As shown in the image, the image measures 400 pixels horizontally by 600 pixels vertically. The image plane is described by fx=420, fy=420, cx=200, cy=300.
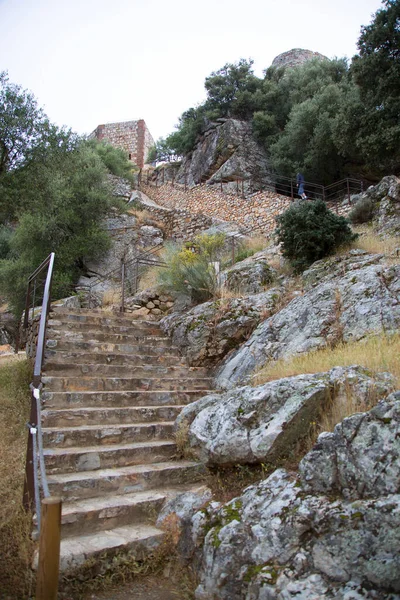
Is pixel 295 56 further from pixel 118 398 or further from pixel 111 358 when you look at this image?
pixel 118 398

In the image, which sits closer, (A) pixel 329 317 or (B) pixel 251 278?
(A) pixel 329 317

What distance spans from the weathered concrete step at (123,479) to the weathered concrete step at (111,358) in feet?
7.34

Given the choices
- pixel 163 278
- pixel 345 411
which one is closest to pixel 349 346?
pixel 345 411

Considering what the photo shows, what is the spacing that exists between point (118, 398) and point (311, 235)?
199 inches

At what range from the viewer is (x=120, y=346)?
717 cm

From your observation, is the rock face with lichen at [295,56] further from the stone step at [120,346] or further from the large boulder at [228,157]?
the stone step at [120,346]

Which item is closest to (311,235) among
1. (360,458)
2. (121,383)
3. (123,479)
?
(121,383)

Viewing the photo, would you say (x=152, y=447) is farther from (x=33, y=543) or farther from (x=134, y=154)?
(x=134, y=154)

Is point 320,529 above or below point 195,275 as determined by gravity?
below

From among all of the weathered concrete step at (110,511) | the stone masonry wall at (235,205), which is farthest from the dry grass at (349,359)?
the stone masonry wall at (235,205)

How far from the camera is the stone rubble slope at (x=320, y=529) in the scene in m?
2.34

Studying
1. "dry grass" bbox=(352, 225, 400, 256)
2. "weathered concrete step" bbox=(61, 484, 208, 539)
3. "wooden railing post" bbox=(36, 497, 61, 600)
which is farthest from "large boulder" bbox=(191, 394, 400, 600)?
"dry grass" bbox=(352, 225, 400, 256)

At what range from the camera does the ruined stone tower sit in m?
35.3

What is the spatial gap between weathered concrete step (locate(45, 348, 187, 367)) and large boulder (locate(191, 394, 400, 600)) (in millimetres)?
3614
